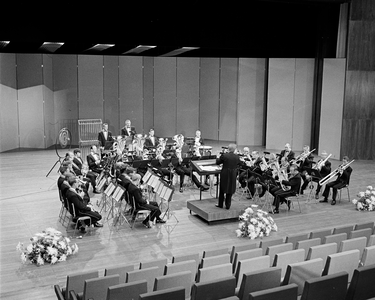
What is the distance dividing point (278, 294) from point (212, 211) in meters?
6.15

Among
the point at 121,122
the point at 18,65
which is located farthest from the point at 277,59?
the point at 18,65

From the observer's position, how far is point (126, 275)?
6074 mm

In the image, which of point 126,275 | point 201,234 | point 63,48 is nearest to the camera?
point 126,275

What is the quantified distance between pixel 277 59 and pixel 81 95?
978 cm

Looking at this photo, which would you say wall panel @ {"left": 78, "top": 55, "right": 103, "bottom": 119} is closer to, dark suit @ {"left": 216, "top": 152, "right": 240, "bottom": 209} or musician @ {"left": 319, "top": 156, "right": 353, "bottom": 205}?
dark suit @ {"left": 216, "top": 152, "right": 240, "bottom": 209}

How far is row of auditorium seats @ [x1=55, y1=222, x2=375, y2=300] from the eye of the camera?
5668 mm

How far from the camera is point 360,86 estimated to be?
64.3 ft

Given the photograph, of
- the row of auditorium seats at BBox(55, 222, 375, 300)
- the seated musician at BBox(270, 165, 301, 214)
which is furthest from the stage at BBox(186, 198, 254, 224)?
the row of auditorium seats at BBox(55, 222, 375, 300)

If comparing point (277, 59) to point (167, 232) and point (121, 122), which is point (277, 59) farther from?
point (167, 232)

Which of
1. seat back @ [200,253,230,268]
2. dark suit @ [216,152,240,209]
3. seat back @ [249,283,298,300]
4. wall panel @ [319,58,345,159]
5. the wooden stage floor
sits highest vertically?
wall panel @ [319,58,345,159]

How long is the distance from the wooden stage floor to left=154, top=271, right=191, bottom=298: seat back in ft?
9.19

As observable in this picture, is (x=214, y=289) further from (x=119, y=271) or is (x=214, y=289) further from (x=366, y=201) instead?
(x=366, y=201)

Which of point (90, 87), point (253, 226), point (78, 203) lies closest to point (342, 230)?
point (253, 226)

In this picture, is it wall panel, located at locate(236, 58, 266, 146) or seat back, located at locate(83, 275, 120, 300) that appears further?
wall panel, located at locate(236, 58, 266, 146)
